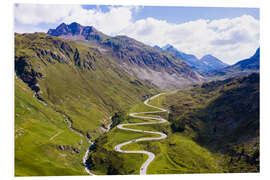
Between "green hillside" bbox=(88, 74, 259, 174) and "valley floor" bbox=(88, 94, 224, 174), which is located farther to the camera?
"green hillside" bbox=(88, 74, 259, 174)

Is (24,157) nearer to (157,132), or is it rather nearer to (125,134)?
(125,134)

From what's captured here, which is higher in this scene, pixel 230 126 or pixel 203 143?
pixel 230 126

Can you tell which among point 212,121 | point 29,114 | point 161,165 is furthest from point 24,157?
point 212,121

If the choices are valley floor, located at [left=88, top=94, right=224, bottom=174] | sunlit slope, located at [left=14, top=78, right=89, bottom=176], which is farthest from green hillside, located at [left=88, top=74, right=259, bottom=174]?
sunlit slope, located at [left=14, top=78, right=89, bottom=176]

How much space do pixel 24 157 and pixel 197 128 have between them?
341 feet

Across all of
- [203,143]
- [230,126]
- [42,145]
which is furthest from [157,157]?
[42,145]

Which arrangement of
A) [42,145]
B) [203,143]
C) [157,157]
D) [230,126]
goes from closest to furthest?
[157,157] → [42,145] → [203,143] → [230,126]

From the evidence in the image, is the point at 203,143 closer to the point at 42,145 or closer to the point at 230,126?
the point at 230,126

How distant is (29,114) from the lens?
161000mm

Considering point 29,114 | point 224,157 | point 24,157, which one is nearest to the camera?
point 24,157

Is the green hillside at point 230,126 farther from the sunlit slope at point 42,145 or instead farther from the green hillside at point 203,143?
the sunlit slope at point 42,145

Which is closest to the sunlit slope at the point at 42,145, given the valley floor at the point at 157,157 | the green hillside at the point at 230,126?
the valley floor at the point at 157,157

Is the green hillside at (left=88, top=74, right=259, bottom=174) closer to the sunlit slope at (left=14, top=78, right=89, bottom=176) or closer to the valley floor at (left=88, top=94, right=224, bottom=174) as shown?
the valley floor at (left=88, top=94, right=224, bottom=174)
